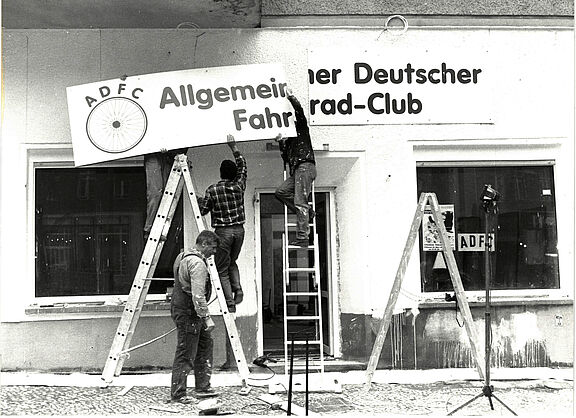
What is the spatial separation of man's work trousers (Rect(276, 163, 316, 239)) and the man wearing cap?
511 mm

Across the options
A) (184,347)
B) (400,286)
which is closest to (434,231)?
(400,286)

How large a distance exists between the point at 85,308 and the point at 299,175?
293 centimetres

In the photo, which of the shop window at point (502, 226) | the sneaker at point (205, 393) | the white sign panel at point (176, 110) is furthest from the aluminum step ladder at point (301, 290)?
the shop window at point (502, 226)

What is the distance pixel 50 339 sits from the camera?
802cm

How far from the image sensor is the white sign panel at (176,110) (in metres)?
7.36

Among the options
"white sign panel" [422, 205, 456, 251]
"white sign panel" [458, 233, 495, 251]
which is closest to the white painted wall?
"white sign panel" [422, 205, 456, 251]

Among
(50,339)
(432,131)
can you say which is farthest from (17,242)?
(432,131)

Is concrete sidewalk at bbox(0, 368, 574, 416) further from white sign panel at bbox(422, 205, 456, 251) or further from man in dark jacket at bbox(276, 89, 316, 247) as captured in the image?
man in dark jacket at bbox(276, 89, 316, 247)

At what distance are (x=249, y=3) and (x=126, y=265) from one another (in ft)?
11.1

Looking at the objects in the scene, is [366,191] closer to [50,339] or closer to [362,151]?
[362,151]

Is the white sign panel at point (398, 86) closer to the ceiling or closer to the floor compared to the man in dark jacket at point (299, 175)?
closer to the ceiling

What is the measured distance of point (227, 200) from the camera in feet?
24.8

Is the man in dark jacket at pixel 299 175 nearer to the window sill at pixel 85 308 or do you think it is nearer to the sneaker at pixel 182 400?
the window sill at pixel 85 308

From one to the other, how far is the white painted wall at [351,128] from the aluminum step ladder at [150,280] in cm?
106
